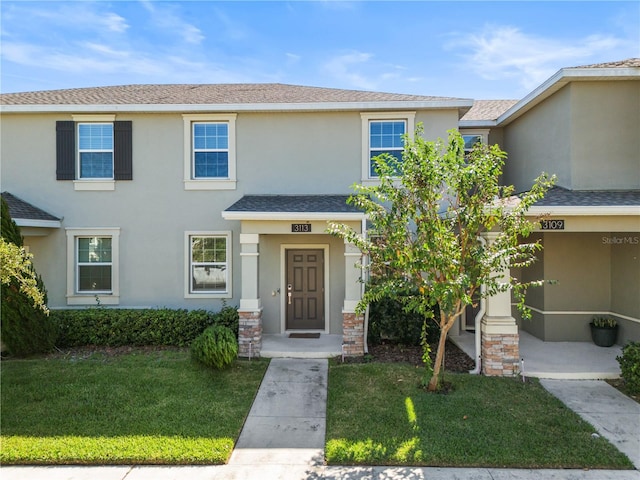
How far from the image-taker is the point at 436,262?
5543 millimetres

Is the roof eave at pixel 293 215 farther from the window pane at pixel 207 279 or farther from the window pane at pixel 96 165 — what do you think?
the window pane at pixel 96 165

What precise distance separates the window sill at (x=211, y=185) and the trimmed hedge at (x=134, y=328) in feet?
10.7

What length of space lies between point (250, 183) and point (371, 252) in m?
4.88

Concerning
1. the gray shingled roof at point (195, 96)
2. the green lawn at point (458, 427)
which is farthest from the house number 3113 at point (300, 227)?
the gray shingled roof at point (195, 96)

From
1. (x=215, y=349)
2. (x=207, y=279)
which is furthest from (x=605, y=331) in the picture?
(x=207, y=279)

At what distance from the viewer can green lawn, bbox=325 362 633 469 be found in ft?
15.3

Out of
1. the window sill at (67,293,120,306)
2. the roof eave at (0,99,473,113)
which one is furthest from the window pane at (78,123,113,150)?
the window sill at (67,293,120,306)

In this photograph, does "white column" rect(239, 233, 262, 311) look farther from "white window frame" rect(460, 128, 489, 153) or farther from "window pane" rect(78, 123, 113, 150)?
"white window frame" rect(460, 128, 489, 153)

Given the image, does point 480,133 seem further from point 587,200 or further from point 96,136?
point 96,136

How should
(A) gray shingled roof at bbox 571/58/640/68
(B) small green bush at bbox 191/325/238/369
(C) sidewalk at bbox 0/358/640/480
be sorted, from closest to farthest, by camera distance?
(C) sidewalk at bbox 0/358/640/480 → (B) small green bush at bbox 191/325/238/369 → (A) gray shingled roof at bbox 571/58/640/68

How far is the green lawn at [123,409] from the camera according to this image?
4801mm

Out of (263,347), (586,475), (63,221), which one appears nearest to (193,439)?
(263,347)

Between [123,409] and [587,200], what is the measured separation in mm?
9336

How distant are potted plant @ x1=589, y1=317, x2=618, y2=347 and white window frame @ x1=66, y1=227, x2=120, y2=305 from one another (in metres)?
11.9
